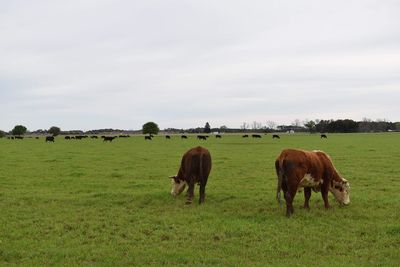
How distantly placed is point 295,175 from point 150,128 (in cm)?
14653

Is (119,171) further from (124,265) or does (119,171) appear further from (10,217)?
(124,265)

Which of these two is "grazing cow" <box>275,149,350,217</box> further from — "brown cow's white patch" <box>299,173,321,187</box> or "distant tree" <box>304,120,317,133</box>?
"distant tree" <box>304,120,317,133</box>

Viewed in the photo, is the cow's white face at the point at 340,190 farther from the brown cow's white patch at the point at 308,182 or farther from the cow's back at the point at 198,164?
the cow's back at the point at 198,164

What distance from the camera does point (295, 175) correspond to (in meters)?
11.6

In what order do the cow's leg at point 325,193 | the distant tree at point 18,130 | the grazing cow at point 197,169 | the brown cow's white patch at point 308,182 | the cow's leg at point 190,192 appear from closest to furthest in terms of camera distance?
the brown cow's white patch at point 308,182 → the cow's leg at point 325,193 → the cow's leg at point 190,192 → the grazing cow at point 197,169 → the distant tree at point 18,130

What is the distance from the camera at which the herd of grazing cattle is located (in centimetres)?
1170

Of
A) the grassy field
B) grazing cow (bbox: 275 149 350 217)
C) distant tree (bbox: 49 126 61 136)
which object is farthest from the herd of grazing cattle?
distant tree (bbox: 49 126 61 136)

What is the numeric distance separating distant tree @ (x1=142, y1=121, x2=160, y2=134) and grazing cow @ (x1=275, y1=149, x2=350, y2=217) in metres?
144

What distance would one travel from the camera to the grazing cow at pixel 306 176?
11656mm

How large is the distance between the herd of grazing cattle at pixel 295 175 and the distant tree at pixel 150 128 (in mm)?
142180

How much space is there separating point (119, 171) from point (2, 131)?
521 ft

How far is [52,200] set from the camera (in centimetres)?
1460

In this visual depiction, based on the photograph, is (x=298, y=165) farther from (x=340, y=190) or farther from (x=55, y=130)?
(x=55, y=130)

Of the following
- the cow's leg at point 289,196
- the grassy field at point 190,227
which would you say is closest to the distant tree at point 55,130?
the grassy field at point 190,227
